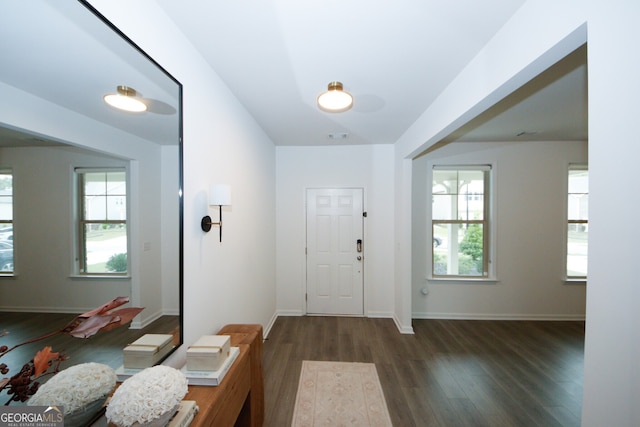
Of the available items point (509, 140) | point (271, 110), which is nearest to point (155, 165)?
point (271, 110)

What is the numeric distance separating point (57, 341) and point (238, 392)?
96 centimetres

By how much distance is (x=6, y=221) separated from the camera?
682mm

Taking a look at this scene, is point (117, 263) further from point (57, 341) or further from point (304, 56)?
point (304, 56)

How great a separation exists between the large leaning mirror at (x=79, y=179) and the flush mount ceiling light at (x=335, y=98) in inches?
39.6

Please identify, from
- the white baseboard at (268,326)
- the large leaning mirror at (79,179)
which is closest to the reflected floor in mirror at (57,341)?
the large leaning mirror at (79,179)

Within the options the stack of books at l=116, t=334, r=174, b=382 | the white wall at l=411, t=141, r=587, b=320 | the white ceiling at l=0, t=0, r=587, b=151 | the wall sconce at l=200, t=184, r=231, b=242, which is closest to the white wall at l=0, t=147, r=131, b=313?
the white ceiling at l=0, t=0, r=587, b=151

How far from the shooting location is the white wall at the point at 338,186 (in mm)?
3824

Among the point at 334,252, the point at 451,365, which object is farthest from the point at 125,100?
the point at 451,365

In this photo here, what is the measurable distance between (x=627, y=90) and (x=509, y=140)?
3.51m

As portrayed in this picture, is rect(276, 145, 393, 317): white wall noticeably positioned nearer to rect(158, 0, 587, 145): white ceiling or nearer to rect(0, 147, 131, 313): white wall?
rect(158, 0, 587, 145): white ceiling

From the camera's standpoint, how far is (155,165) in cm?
126

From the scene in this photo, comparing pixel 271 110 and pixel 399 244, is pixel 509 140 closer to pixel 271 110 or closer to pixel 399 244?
pixel 399 244

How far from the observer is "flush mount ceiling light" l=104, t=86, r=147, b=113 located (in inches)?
39.6

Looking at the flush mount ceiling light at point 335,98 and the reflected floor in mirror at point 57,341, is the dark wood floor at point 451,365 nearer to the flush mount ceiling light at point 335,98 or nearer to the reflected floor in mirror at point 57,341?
the reflected floor in mirror at point 57,341
